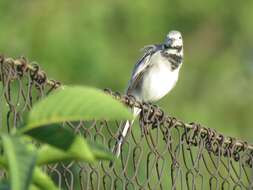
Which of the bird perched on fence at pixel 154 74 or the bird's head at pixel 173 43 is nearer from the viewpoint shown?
the bird perched on fence at pixel 154 74

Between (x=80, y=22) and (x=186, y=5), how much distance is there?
272 centimetres

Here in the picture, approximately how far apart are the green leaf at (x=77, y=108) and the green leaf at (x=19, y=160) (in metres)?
0.04

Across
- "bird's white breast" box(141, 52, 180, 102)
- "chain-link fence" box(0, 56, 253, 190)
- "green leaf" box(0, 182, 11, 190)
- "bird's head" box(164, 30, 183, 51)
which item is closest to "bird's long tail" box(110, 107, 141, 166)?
"chain-link fence" box(0, 56, 253, 190)

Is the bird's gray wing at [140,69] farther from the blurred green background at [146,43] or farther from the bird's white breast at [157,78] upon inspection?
the blurred green background at [146,43]

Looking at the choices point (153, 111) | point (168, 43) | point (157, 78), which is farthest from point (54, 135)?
point (168, 43)

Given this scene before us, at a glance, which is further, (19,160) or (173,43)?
(173,43)

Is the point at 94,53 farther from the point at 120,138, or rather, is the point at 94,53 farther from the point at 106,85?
the point at 120,138

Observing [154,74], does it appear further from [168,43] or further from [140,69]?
[168,43]

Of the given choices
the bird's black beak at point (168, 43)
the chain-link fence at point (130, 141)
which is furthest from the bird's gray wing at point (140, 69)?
the chain-link fence at point (130, 141)

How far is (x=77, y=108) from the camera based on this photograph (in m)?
1.62

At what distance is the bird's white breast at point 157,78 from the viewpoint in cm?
710

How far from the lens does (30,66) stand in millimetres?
3016

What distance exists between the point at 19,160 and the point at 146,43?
11.5 metres

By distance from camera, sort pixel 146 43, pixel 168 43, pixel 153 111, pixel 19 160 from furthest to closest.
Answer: pixel 146 43 → pixel 168 43 → pixel 153 111 → pixel 19 160
